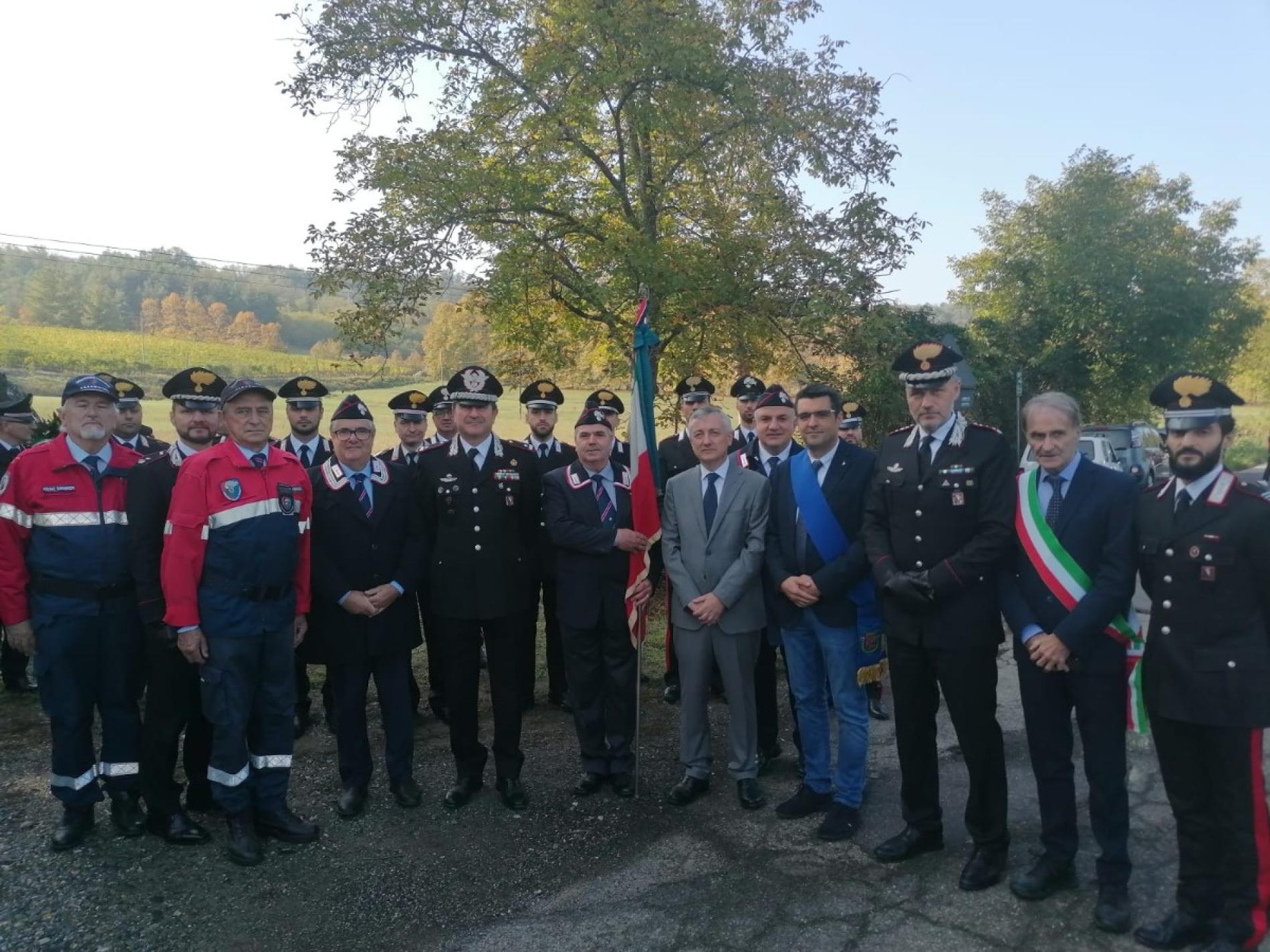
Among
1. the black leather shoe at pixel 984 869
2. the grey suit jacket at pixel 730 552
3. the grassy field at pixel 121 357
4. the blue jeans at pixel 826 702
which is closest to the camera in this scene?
the black leather shoe at pixel 984 869

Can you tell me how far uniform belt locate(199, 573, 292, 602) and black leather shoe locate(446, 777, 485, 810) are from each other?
138 centimetres

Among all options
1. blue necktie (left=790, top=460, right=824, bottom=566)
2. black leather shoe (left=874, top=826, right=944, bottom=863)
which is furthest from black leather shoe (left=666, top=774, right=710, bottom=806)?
blue necktie (left=790, top=460, right=824, bottom=566)

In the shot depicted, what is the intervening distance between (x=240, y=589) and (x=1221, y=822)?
408 cm

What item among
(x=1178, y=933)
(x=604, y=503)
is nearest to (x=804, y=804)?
(x=1178, y=933)

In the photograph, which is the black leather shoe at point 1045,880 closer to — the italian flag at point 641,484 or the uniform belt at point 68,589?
the italian flag at point 641,484

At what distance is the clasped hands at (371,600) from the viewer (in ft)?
14.6

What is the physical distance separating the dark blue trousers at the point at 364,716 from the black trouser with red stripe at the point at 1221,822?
11.4ft

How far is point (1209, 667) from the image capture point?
3.12 metres

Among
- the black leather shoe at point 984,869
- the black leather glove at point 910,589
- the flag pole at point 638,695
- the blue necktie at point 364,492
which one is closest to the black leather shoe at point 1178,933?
the black leather shoe at point 984,869

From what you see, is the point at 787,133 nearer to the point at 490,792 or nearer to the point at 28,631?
the point at 490,792

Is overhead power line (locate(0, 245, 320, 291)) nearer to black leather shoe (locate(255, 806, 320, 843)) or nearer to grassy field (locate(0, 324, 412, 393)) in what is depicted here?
grassy field (locate(0, 324, 412, 393))

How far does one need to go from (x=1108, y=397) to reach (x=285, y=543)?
2891cm

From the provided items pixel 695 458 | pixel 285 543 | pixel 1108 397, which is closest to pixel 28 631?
pixel 285 543

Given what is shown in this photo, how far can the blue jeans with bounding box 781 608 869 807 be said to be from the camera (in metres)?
4.25
